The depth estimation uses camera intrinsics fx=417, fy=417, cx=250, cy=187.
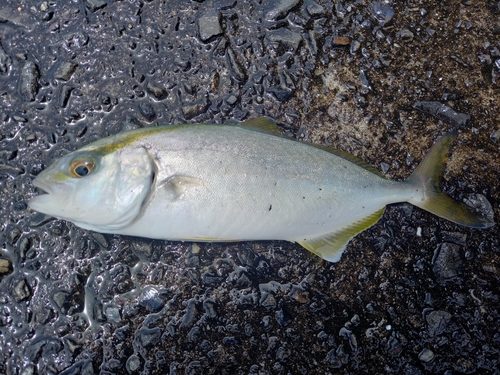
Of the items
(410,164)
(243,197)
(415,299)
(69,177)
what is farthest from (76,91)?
(415,299)

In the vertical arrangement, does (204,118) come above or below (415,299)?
above

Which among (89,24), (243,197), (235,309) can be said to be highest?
(89,24)

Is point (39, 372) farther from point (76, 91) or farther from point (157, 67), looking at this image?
point (157, 67)

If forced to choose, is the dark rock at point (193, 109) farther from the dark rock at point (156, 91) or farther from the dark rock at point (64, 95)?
the dark rock at point (64, 95)

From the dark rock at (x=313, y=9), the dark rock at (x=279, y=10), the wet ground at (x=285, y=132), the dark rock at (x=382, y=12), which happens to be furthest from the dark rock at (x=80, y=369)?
the dark rock at (x=382, y=12)

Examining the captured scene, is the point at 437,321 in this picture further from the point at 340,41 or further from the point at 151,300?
→ the point at 340,41

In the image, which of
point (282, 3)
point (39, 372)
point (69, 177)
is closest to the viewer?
point (69, 177)

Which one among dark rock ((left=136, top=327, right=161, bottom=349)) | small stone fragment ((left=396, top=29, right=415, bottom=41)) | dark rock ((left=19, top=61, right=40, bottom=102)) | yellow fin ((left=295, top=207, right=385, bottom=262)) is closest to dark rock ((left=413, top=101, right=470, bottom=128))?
small stone fragment ((left=396, top=29, right=415, bottom=41))
